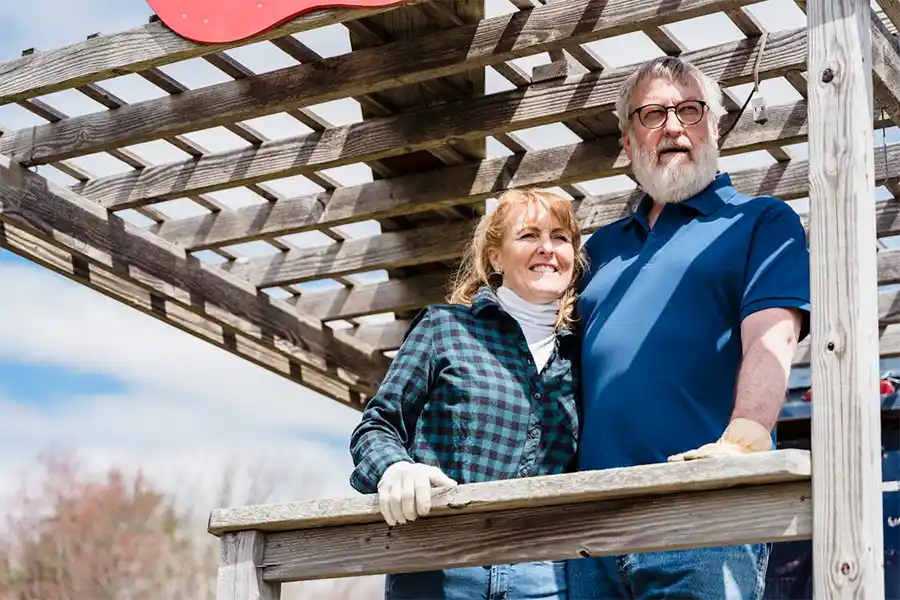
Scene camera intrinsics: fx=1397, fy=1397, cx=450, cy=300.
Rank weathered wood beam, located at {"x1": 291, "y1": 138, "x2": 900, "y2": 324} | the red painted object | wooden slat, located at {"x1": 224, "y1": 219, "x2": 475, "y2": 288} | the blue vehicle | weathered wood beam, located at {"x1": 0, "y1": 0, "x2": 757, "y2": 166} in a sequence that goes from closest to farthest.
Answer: the red painted object, weathered wood beam, located at {"x1": 0, "y1": 0, "x2": 757, "y2": 166}, weathered wood beam, located at {"x1": 291, "y1": 138, "x2": 900, "y2": 324}, the blue vehicle, wooden slat, located at {"x1": 224, "y1": 219, "x2": 475, "y2": 288}

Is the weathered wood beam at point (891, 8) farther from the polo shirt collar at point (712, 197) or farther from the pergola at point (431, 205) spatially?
the polo shirt collar at point (712, 197)

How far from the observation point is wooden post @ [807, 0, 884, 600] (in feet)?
8.89

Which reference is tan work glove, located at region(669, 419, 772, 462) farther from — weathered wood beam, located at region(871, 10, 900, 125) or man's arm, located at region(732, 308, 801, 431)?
weathered wood beam, located at region(871, 10, 900, 125)

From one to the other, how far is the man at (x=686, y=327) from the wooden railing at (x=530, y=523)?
137mm

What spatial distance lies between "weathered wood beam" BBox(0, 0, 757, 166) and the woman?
0.95 metres

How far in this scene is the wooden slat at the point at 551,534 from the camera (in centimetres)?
281

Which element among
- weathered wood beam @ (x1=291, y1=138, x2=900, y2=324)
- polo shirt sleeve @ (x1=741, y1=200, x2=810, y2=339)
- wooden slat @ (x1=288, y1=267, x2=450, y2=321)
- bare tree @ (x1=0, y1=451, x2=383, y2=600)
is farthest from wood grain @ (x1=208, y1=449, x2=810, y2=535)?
bare tree @ (x1=0, y1=451, x2=383, y2=600)

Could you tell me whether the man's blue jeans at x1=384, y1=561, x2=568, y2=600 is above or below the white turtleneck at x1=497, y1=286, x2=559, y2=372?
below

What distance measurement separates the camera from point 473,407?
3.34m

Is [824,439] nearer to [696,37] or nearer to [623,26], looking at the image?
[623,26]

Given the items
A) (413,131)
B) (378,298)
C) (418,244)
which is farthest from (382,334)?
(413,131)

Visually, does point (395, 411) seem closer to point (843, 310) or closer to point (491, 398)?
point (491, 398)

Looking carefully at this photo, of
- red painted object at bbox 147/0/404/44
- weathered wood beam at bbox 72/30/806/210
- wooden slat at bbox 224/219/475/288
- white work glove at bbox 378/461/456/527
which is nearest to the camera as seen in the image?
white work glove at bbox 378/461/456/527

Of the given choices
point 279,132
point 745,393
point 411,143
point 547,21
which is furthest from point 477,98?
point 745,393
